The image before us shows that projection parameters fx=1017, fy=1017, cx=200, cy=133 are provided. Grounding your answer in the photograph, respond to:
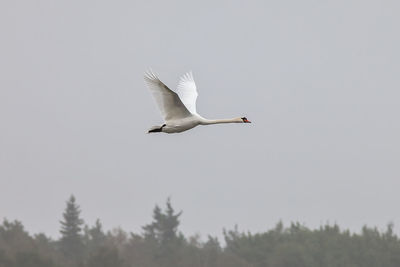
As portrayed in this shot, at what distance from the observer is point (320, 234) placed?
305 ft

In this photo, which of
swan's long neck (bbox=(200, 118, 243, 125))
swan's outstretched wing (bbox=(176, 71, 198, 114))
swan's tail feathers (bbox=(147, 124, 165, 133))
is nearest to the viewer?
swan's long neck (bbox=(200, 118, 243, 125))

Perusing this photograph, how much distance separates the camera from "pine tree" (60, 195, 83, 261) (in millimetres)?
90000

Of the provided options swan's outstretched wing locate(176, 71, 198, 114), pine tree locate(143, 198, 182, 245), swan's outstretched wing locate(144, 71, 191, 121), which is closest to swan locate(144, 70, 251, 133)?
swan's outstretched wing locate(144, 71, 191, 121)

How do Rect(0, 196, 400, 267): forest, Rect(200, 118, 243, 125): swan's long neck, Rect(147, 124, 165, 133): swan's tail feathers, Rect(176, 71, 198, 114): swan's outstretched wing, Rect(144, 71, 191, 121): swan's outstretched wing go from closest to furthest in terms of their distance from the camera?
Rect(144, 71, 191, 121): swan's outstretched wing < Rect(200, 118, 243, 125): swan's long neck < Rect(147, 124, 165, 133): swan's tail feathers < Rect(176, 71, 198, 114): swan's outstretched wing < Rect(0, 196, 400, 267): forest

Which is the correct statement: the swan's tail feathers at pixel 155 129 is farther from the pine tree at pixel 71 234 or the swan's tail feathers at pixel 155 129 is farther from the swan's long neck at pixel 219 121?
the pine tree at pixel 71 234

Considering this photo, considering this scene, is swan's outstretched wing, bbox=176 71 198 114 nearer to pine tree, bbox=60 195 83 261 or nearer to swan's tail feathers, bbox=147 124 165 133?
swan's tail feathers, bbox=147 124 165 133

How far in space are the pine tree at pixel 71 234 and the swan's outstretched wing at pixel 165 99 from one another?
55058mm

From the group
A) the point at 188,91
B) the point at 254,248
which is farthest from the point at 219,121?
the point at 254,248

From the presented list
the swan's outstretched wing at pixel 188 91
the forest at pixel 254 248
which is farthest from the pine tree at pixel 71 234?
the swan's outstretched wing at pixel 188 91

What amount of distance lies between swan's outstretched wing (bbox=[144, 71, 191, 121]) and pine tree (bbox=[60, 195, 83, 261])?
5506 cm

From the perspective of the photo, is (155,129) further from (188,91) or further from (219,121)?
(188,91)

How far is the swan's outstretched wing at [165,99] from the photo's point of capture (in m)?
26.0

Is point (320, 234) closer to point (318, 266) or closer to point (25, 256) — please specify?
point (318, 266)

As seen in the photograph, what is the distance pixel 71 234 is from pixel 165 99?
7409 centimetres
